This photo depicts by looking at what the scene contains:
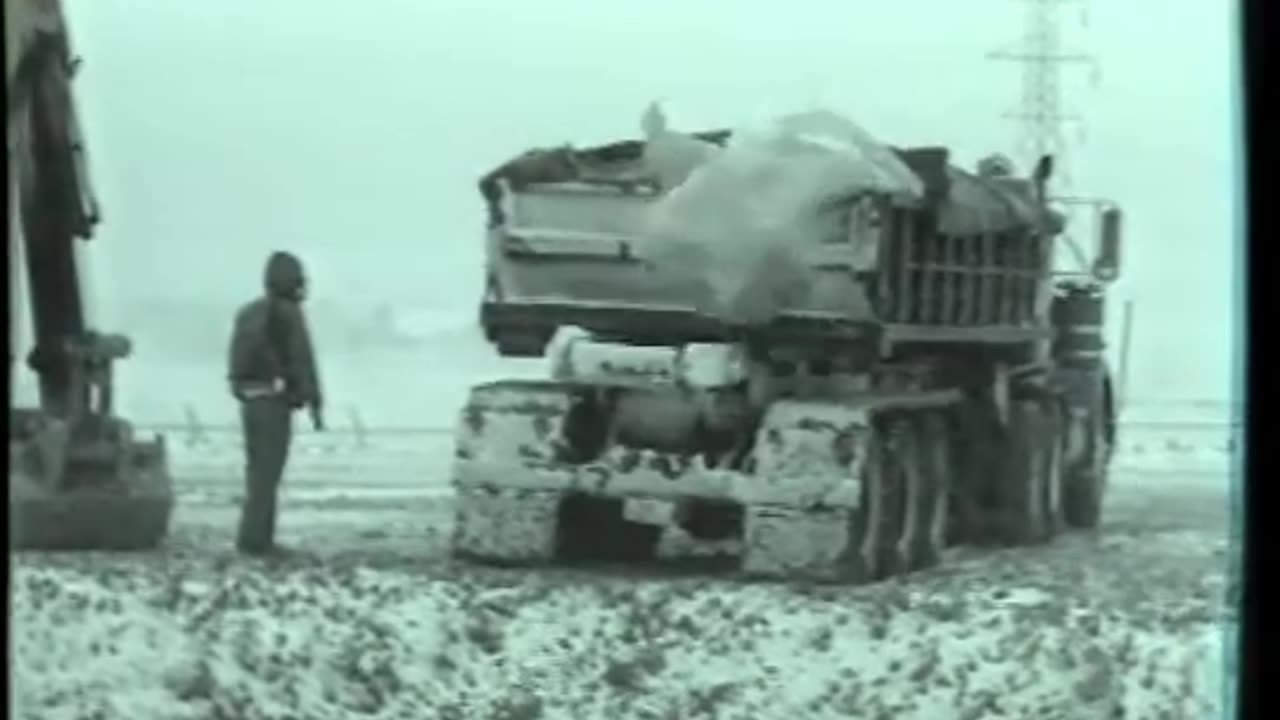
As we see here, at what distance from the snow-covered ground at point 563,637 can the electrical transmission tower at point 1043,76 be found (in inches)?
10.0

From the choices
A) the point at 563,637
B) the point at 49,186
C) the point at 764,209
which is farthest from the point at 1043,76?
the point at 49,186

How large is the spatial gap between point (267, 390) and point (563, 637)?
281mm

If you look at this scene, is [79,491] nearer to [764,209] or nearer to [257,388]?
[257,388]

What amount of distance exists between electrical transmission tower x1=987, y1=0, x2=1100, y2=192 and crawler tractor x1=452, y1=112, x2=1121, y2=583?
0.06 feet

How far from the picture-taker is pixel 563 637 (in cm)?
173

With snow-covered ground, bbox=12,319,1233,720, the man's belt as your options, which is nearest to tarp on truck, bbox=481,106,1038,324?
snow-covered ground, bbox=12,319,1233,720

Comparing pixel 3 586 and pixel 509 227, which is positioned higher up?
pixel 509 227

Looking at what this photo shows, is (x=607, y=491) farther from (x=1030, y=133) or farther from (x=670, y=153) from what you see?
(x=1030, y=133)

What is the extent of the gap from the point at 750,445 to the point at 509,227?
236 mm

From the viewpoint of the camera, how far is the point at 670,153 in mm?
1708

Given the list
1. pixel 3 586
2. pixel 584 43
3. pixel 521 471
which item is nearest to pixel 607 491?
pixel 521 471

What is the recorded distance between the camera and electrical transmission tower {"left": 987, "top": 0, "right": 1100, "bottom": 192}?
1.71 meters

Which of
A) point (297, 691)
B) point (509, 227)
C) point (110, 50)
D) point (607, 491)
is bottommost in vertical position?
point (297, 691)

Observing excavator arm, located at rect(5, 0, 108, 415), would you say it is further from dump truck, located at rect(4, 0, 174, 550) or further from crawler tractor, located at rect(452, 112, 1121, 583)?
crawler tractor, located at rect(452, 112, 1121, 583)
